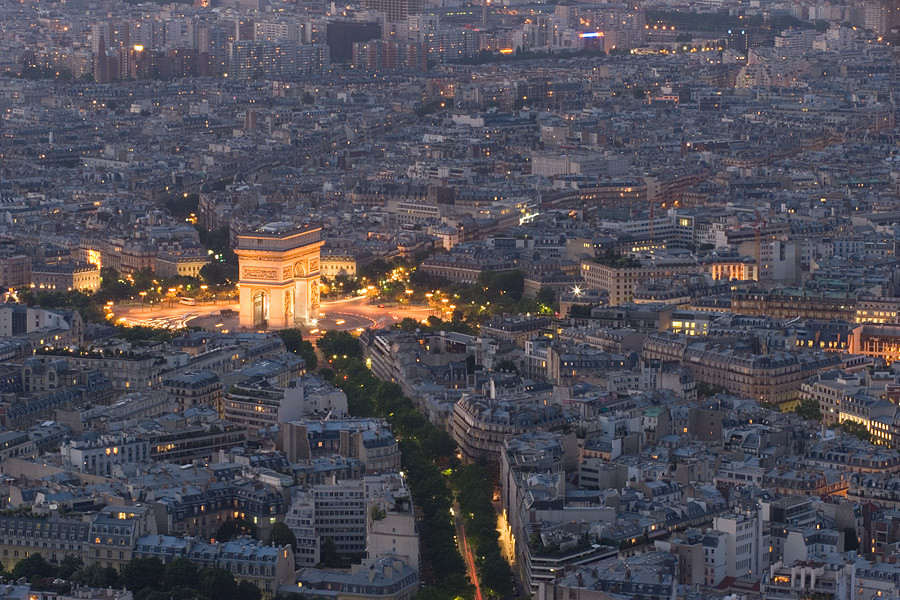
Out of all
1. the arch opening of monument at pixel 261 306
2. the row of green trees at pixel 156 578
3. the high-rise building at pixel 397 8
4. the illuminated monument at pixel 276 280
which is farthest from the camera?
the high-rise building at pixel 397 8

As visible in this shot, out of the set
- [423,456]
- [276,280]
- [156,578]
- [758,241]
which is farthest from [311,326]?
[156,578]

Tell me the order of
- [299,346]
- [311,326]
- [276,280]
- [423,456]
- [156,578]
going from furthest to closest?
[276,280], [311,326], [299,346], [423,456], [156,578]

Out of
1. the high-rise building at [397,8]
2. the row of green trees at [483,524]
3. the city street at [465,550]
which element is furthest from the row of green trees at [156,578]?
A: the high-rise building at [397,8]

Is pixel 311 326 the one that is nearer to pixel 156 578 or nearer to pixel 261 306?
pixel 261 306

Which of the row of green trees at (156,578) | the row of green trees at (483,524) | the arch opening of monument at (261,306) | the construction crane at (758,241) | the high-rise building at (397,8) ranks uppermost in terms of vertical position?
the row of green trees at (156,578)

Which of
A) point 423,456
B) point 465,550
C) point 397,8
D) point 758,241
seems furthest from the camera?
point 397,8

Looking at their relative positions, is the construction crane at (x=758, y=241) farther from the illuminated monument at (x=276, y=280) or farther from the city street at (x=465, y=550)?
the city street at (x=465, y=550)
